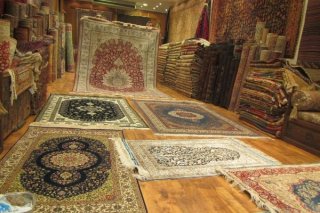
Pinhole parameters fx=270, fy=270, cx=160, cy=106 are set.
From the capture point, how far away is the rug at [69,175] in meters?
1.33

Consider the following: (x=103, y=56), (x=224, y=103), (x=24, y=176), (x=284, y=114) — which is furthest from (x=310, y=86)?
(x=103, y=56)

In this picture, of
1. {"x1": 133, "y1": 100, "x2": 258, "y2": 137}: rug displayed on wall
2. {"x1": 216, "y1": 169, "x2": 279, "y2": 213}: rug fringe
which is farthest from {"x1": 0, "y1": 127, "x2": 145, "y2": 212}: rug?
{"x1": 133, "y1": 100, "x2": 258, "y2": 137}: rug displayed on wall

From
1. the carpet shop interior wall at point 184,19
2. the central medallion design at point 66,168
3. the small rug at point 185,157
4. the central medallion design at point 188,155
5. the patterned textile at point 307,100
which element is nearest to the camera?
the central medallion design at point 66,168

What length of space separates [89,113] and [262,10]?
3.46m

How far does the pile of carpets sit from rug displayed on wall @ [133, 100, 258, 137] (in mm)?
615

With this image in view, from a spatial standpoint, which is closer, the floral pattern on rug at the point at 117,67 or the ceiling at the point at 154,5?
the floral pattern on rug at the point at 117,67

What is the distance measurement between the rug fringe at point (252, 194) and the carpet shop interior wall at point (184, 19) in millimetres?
6727

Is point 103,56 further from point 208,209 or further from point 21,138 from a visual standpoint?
point 208,209

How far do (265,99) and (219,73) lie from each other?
63.5 inches

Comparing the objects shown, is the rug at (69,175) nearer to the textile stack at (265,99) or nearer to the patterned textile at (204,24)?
the textile stack at (265,99)

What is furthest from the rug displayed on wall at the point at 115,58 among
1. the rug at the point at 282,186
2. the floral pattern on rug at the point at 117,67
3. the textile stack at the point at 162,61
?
the rug at the point at 282,186

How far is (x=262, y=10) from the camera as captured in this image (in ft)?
15.1

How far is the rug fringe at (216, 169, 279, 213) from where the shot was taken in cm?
144

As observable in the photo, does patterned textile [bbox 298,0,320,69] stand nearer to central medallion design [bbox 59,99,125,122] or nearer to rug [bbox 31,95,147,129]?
rug [bbox 31,95,147,129]
